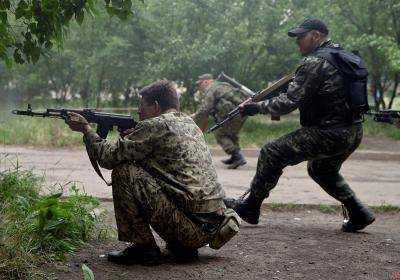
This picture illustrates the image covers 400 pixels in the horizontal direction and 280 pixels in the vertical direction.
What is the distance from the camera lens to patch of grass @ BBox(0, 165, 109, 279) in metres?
3.76

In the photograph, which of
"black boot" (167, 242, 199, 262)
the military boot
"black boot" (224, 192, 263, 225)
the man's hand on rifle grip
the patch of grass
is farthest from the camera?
the military boot

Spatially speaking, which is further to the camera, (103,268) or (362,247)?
(362,247)

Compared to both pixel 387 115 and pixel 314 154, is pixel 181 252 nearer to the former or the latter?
pixel 314 154

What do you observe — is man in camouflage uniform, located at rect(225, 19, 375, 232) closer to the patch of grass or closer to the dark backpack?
the dark backpack

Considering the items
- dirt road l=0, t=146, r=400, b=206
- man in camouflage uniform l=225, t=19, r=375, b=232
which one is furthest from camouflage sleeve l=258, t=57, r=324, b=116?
dirt road l=0, t=146, r=400, b=206

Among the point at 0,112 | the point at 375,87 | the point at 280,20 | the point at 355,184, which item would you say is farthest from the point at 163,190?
the point at 375,87

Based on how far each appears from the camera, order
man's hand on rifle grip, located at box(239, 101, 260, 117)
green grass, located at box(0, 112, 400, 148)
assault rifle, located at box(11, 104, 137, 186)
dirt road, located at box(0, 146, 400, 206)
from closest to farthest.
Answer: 1. assault rifle, located at box(11, 104, 137, 186)
2. man's hand on rifle grip, located at box(239, 101, 260, 117)
3. dirt road, located at box(0, 146, 400, 206)
4. green grass, located at box(0, 112, 400, 148)

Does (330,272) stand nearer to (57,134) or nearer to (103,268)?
(103,268)

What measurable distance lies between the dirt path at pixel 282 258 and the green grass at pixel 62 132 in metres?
6.80

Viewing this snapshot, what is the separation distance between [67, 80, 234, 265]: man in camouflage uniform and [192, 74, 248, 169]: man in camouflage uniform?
5996 mm

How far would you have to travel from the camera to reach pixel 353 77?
17.2ft

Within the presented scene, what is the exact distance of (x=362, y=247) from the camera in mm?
5145

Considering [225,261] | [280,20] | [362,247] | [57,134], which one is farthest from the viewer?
[280,20]

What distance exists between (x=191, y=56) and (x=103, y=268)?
10490 millimetres
